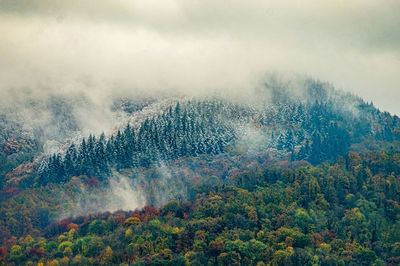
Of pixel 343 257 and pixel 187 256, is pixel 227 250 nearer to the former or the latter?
pixel 187 256

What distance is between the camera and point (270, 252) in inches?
7830

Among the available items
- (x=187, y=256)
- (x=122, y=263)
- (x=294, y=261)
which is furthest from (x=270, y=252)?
(x=122, y=263)

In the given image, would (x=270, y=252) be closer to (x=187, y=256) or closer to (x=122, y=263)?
(x=187, y=256)

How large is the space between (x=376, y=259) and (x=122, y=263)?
184ft

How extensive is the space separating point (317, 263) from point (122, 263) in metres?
43.0

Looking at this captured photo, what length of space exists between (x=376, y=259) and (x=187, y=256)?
4171 centimetres

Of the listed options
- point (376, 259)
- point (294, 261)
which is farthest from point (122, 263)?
point (376, 259)

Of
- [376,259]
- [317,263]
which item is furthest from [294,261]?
[376,259]

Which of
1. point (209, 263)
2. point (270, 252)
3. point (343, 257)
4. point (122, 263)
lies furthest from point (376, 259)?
point (122, 263)

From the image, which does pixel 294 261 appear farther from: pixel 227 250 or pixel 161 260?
pixel 161 260

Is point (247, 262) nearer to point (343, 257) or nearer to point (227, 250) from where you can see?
point (227, 250)

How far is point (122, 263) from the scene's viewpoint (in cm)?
19912

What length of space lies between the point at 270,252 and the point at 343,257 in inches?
639

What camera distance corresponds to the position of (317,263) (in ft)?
638
